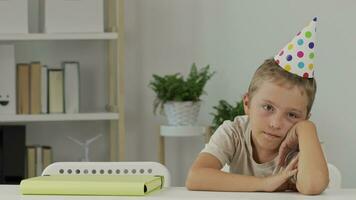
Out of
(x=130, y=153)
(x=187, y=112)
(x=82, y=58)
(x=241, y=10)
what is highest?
(x=241, y=10)

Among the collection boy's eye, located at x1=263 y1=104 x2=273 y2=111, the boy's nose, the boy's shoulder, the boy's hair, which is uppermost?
the boy's hair

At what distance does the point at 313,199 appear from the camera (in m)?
1.21

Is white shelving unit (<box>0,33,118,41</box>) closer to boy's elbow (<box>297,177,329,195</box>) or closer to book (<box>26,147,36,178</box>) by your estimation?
book (<box>26,147,36,178</box>)

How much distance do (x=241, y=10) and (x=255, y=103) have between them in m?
2.21

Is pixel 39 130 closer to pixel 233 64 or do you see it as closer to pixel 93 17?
pixel 93 17

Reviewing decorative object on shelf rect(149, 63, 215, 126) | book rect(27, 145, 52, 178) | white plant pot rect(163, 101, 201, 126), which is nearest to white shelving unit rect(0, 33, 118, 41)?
decorative object on shelf rect(149, 63, 215, 126)

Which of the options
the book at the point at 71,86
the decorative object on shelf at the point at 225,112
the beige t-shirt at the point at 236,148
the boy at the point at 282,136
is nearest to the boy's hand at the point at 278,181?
the boy at the point at 282,136

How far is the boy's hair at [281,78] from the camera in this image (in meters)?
1.47

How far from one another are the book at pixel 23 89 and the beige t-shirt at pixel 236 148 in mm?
1884

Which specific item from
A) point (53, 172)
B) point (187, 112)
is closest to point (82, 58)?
point (187, 112)

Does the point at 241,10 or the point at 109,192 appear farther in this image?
the point at 241,10

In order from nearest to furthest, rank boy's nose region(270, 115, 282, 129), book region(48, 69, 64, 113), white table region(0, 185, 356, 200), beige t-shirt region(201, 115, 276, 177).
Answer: white table region(0, 185, 356, 200) → boy's nose region(270, 115, 282, 129) → beige t-shirt region(201, 115, 276, 177) → book region(48, 69, 64, 113)

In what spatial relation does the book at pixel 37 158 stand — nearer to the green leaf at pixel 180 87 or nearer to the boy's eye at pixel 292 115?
the green leaf at pixel 180 87

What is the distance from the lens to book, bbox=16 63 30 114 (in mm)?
3389
